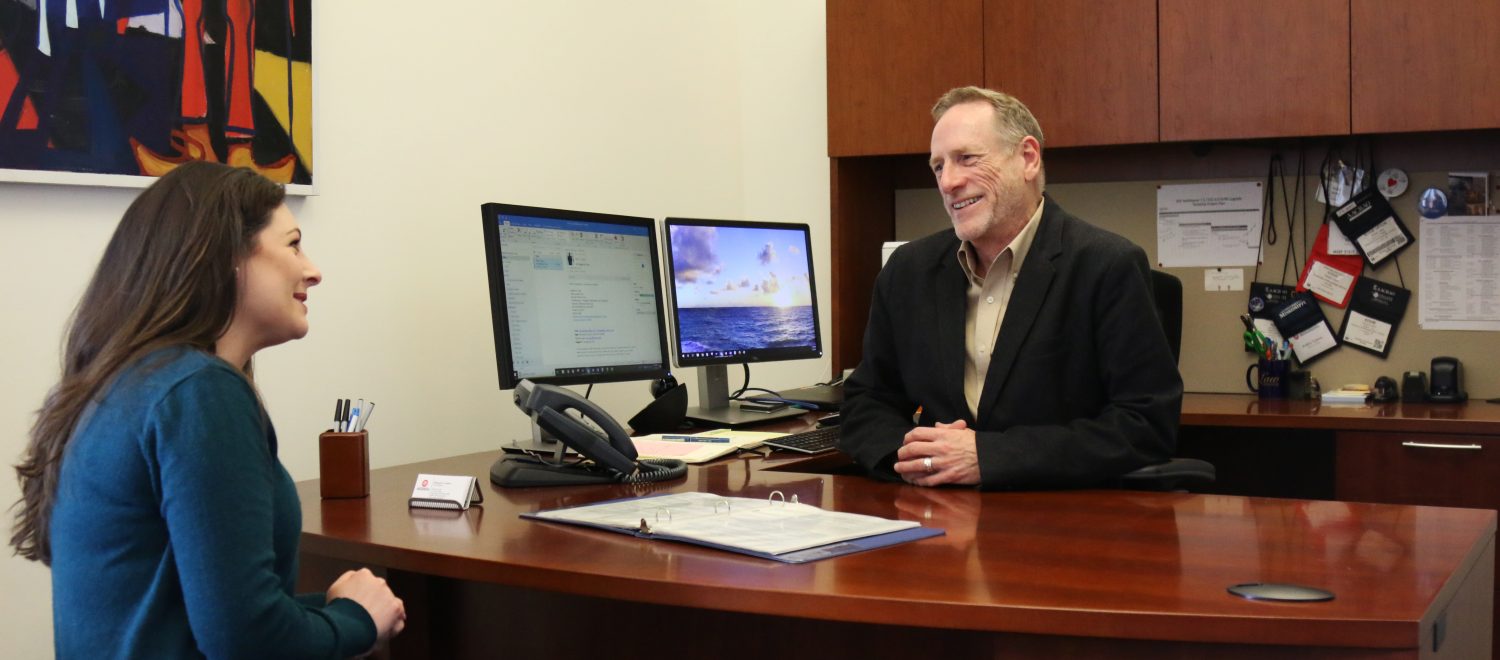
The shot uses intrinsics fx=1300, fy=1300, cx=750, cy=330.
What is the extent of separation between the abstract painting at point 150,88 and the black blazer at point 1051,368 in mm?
1252

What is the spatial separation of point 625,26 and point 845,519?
7.83 ft

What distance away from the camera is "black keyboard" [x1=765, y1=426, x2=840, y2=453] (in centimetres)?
243

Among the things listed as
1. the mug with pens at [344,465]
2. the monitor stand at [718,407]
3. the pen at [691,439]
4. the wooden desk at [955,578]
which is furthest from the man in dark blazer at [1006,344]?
the mug with pens at [344,465]

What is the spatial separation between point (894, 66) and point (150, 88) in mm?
2082

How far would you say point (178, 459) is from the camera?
1.19 metres

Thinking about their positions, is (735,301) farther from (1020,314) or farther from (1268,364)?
(1268,364)

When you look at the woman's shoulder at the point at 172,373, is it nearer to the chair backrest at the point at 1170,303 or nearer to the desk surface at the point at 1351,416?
the desk surface at the point at 1351,416

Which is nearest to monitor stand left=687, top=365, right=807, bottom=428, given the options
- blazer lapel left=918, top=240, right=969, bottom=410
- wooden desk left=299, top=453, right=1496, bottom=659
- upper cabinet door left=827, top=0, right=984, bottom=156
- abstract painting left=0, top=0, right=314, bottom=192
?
blazer lapel left=918, top=240, right=969, bottom=410

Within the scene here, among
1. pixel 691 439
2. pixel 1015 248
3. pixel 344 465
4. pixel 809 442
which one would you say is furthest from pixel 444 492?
pixel 1015 248

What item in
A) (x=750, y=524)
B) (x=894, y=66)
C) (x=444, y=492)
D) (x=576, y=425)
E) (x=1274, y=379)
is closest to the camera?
(x=750, y=524)

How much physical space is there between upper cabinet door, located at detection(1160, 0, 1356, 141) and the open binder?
2104 mm

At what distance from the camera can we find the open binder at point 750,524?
1464mm

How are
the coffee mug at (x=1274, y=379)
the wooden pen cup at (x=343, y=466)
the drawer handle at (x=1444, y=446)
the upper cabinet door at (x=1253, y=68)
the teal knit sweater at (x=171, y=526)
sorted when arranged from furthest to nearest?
1. the coffee mug at (x=1274, y=379)
2. the upper cabinet door at (x=1253, y=68)
3. the drawer handle at (x=1444, y=446)
4. the wooden pen cup at (x=343, y=466)
5. the teal knit sweater at (x=171, y=526)

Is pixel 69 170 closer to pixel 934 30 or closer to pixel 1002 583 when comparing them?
pixel 1002 583
